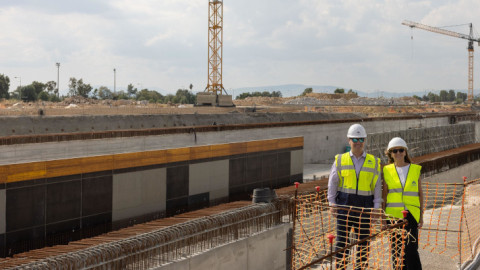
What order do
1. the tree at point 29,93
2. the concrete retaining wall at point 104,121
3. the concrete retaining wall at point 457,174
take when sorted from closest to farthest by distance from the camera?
the concrete retaining wall at point 104,121 < the concrete retaining wall at point 457,174 < the tree at point 29,93

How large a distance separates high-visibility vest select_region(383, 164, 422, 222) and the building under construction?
54cm

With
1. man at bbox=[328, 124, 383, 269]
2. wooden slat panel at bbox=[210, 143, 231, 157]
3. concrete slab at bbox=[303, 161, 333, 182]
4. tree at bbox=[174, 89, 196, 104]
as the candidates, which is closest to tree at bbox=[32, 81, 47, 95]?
tree at bbox=[174, 89, 196, 104]

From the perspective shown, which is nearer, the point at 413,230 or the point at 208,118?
the point at 413,230

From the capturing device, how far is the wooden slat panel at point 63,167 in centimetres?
1627

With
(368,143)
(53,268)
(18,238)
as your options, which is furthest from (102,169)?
(368,143)

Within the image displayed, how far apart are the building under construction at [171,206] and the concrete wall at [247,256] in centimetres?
3

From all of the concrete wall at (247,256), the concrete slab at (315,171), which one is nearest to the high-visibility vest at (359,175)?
the concrete wall at (247,256)

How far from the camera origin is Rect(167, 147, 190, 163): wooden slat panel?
69.4 ft

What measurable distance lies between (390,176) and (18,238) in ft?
39.8

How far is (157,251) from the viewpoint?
38.9ft

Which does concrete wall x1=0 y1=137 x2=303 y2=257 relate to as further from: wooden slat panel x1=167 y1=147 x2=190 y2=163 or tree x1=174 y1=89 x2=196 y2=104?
tree x1=174 y1=89 x2=196 y2=104

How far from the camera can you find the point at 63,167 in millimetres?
16688

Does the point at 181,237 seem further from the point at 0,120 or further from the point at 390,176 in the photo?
the point at 0,120

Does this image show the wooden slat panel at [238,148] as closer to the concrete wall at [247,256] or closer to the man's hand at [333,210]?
the concrete wall at [247,256]
